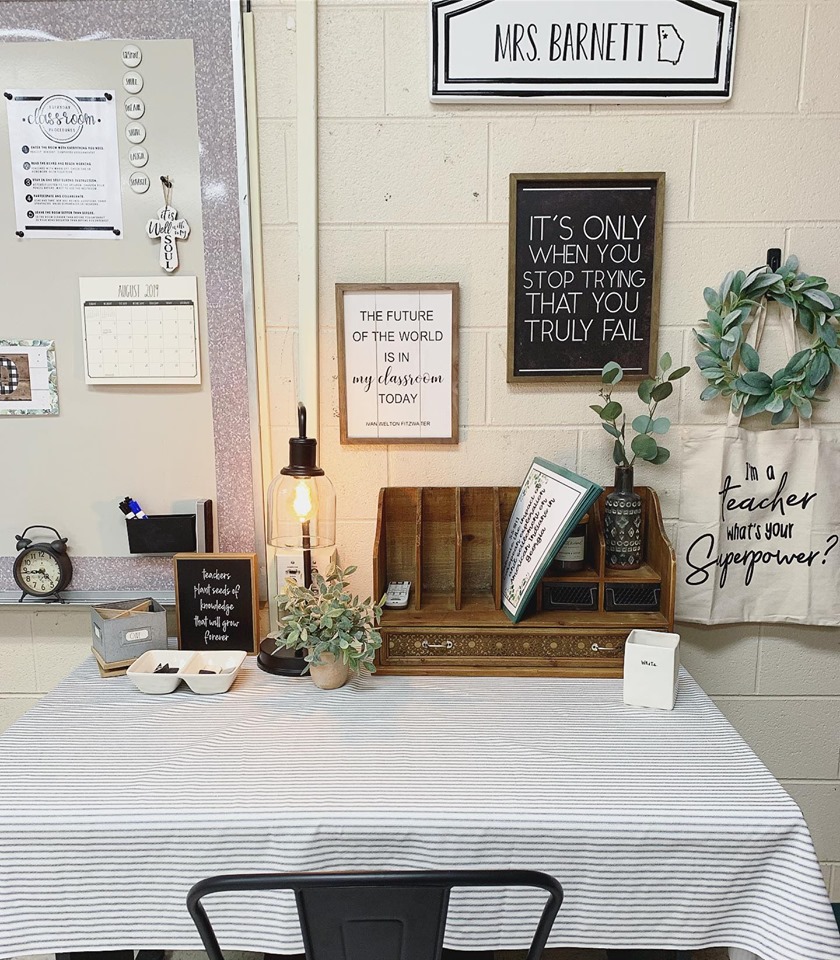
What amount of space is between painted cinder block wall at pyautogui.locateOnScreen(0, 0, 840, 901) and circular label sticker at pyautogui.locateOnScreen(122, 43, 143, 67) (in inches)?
9.6

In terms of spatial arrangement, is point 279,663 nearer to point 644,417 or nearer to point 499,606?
point 499,606

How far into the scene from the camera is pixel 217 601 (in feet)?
5.03

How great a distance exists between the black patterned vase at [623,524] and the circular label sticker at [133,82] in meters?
1.24

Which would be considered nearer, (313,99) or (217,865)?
(217,865)

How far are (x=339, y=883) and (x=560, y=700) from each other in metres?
0.63

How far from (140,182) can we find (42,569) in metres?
0.86

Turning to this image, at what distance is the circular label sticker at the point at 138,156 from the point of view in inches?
59.4

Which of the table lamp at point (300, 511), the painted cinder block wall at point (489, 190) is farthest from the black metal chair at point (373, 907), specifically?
the painted cinder block wall at point (489, 190)

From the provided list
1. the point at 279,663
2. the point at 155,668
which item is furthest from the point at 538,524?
the point at 155,668

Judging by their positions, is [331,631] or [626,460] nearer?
A: [331,631]

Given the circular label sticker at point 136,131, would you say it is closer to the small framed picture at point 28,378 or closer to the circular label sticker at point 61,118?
the circular label sticker at point 61,118

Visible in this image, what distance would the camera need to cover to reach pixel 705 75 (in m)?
1.47

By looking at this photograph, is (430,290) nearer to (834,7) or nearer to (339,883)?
(834,7)

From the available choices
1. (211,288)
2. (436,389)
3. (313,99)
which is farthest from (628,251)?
(211,288)
